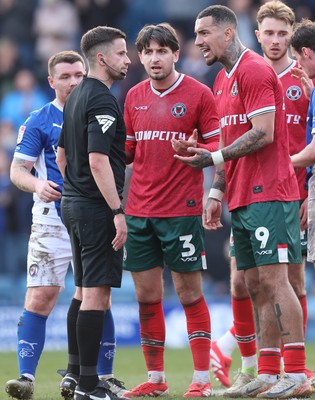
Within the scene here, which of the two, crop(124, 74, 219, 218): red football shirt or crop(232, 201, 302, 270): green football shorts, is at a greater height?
crop(124, 74, 219, 218): red football shirt

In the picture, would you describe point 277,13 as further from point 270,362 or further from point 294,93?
point 270,362

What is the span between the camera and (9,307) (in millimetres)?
13164

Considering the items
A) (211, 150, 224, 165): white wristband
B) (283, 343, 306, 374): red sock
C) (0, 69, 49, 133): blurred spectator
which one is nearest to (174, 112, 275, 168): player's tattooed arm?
(211, 150, 224, 165): white wristband

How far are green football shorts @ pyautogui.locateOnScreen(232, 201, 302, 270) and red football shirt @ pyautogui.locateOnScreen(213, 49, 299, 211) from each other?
0.06m

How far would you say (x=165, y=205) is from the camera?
7.26 meters

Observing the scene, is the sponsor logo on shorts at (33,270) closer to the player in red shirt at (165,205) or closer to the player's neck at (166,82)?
the player in red shirt at (165,205)

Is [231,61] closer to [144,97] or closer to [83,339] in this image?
[144,97]

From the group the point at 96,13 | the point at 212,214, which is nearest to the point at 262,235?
the point at 212,214

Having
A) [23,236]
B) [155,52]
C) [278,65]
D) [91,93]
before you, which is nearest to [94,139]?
[91,93]

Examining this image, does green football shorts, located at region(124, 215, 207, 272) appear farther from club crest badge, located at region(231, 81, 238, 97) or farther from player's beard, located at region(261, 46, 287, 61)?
player's beard, located at region(261, 46, 287, 61)

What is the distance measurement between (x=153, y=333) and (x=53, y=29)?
10.7 meters

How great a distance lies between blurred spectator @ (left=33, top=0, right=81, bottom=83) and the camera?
1700 centimetres

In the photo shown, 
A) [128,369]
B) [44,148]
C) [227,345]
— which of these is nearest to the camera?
[44,148]

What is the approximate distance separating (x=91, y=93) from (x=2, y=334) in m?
7.56
